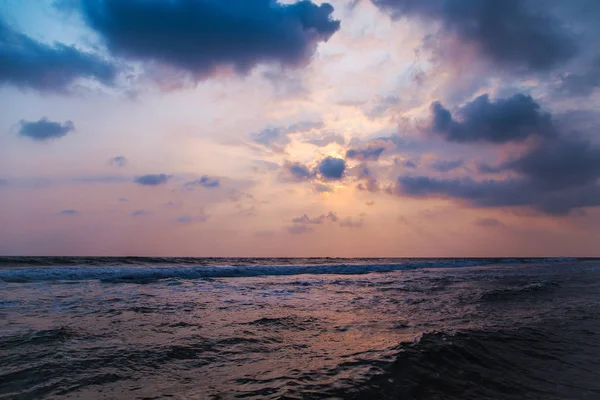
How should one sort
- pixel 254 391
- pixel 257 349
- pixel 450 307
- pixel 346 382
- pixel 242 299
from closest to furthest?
pixel 254 391, pixel 346 382, pixel 257 349, pixel 450 307, pixel 242 299

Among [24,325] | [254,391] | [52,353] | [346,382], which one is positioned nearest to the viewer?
[254,391]

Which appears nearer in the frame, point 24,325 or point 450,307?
point 24,325

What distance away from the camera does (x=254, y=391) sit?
4.36 m

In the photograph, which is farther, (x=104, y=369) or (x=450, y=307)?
(x=450, y=307)

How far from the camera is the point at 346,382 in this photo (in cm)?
470

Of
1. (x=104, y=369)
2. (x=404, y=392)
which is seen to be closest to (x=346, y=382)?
(x=404, y=392)

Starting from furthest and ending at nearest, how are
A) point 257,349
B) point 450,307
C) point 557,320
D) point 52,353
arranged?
point 450,307
point 557,320
point 257,349
point 52,353

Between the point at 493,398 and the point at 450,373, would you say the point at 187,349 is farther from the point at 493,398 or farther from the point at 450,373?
the point at 493,398

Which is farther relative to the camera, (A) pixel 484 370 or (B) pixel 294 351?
(B) pixel 294 351

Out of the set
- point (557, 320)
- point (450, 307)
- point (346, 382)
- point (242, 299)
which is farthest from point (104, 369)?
point (557, 320)

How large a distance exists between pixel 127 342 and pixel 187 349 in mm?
1389

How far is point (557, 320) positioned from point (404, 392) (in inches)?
300

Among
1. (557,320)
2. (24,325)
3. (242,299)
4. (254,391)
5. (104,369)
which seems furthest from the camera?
(242,299)

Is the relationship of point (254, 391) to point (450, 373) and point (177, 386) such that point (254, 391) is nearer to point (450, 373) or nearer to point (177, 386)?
point (177, 386)
